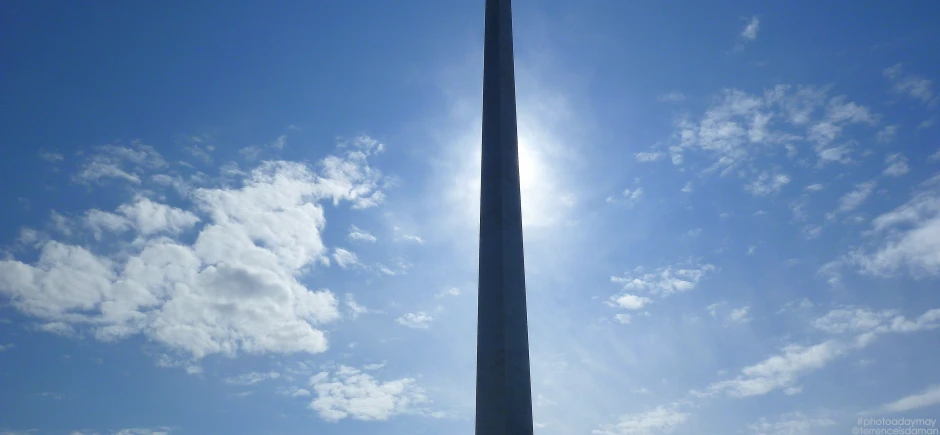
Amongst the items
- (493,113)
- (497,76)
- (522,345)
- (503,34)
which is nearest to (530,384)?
(522,345)

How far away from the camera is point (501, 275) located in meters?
29.6

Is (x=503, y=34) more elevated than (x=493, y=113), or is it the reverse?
(x=503, y=34)

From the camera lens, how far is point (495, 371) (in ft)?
90.9

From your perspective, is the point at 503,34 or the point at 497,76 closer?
the point at 497,76

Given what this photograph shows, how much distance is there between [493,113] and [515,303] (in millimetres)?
11175

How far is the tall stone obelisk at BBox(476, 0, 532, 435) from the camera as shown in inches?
1070

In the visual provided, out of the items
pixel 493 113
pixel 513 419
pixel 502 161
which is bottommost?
pixel 513 419

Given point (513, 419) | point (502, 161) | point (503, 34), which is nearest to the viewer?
point (513, 419)

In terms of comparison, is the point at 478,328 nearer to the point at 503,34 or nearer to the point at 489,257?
the point at 489,257

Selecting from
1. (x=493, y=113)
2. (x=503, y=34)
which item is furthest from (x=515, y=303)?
(x=503, y=34)

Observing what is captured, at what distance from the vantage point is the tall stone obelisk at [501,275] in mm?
27188

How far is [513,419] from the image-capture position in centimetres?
2662

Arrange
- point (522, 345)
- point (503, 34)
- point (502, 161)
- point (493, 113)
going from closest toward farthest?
point (522, 345), point (502, 161), point (493, 113), point (503, 34)

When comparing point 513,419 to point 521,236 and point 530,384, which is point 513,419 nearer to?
point 530,384
